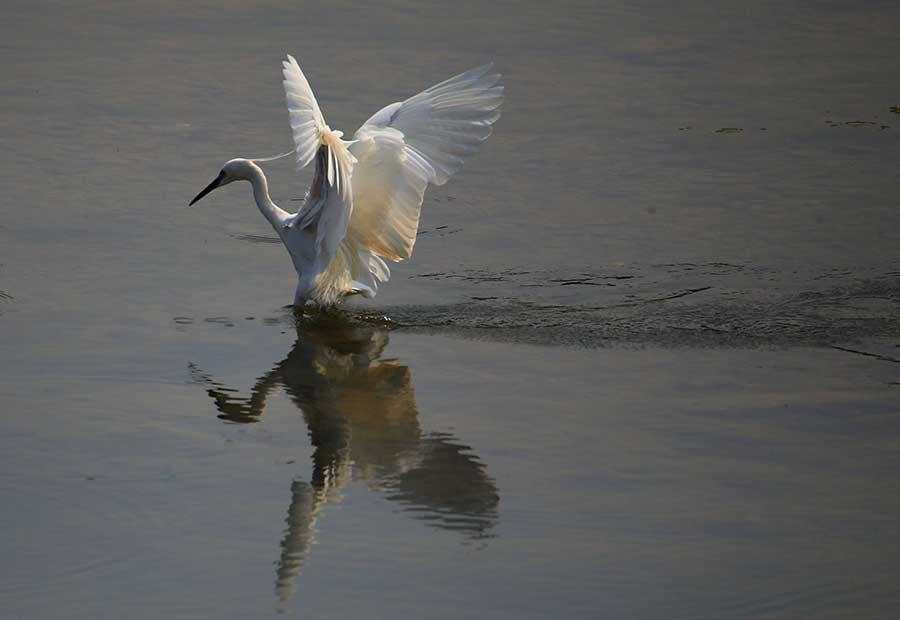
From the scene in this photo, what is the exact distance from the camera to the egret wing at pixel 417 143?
296 inches

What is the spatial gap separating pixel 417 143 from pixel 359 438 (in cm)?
213

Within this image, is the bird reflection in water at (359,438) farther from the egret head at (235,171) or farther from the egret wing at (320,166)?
the egret head at (235,171)

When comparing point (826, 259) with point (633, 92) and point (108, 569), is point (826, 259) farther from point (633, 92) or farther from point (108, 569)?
point (108, 569)

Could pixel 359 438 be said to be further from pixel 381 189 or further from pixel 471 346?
pixel 381 189

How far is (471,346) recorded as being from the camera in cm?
717

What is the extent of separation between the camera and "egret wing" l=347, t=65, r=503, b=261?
7508 millimetres

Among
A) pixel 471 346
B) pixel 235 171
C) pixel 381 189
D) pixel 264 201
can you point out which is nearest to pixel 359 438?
pixel 471 346

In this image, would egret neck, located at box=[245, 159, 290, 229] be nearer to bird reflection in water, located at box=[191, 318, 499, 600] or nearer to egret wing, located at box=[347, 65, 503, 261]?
egret wing, located at box=[347, 65, 503, 261]

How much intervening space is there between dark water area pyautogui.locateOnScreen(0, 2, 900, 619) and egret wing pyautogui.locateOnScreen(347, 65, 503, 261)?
22.7 inches

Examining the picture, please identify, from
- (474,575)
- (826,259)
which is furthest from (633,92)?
(474,575)

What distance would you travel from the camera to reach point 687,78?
12.5m

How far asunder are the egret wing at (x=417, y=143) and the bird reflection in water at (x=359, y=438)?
0.68m

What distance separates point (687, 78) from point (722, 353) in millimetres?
5806

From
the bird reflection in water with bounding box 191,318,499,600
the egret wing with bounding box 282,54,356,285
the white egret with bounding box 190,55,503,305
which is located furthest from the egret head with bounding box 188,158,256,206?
the bird reflection in water with bounding box 191,318,499,600
